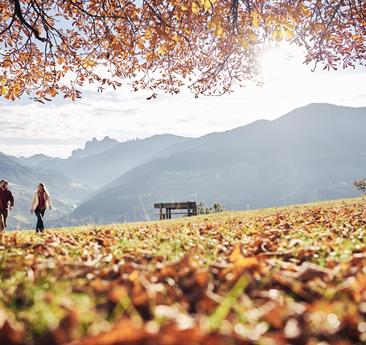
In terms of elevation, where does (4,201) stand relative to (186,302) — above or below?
above

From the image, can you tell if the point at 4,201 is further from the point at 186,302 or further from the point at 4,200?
the point at 186,302

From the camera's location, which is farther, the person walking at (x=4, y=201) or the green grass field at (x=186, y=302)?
the person walking at (x=4, y=201)

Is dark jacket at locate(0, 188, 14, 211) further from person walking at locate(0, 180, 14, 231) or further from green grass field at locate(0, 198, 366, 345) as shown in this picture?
green grass field at locate(0, 198, 366, 345)

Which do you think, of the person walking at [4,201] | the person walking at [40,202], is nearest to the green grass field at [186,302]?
the person walking at [40,202]

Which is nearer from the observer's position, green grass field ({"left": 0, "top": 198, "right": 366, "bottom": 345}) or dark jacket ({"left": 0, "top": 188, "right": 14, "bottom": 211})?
green grass field ({"left": 0, "top": 198, "right": 366, "bottom": 345})

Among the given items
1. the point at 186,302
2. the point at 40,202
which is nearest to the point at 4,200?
the point at 40,202

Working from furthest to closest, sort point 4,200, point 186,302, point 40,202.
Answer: point 40,202
point 4,200
point 186,302

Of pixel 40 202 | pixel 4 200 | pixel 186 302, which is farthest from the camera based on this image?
pixel 40 202

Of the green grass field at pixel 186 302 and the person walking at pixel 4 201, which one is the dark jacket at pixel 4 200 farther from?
the green grass field at pixel 186 302

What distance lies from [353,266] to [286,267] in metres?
0.60

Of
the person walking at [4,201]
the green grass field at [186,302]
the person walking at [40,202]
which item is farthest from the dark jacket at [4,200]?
the green grass field at [186,302]

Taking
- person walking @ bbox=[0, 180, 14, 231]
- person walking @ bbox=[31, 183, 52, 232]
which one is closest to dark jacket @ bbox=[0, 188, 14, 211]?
person walking @ bbox=[0, 180, 14, 231]

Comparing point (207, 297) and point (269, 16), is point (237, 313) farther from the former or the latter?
point (269, 16)

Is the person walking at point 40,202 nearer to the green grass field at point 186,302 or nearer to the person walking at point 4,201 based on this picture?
the person walking at point 4,201
